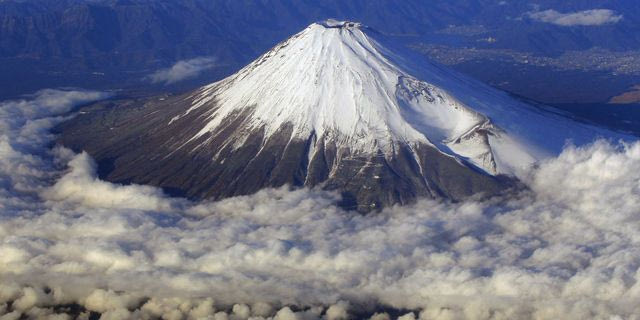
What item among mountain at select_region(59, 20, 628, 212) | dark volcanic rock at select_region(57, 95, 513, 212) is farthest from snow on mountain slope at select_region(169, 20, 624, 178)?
dark volcanic rock at select_region(57, 95, 513, 212)

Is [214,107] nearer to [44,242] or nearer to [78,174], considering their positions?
[78,174]

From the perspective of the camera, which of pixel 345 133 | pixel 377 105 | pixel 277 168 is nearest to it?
pixel 277 168

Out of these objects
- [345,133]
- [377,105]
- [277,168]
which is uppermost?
[377,105]

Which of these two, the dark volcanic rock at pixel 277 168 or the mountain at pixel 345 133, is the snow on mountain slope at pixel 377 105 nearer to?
the mountain at pixel 345 133

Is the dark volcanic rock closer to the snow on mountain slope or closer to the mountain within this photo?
the mountain

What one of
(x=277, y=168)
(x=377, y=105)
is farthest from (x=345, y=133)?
(x=277, y=168)

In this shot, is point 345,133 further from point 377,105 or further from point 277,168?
point 277,168

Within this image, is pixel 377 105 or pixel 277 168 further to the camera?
pixel 377 105
